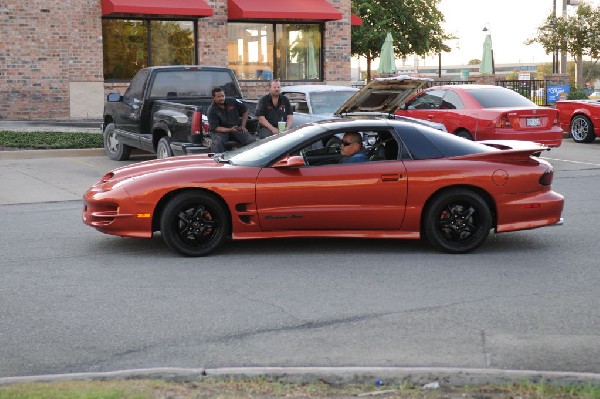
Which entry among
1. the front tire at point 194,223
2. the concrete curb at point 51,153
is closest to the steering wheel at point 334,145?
the front tire at point 194,223

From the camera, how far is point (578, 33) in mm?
41719

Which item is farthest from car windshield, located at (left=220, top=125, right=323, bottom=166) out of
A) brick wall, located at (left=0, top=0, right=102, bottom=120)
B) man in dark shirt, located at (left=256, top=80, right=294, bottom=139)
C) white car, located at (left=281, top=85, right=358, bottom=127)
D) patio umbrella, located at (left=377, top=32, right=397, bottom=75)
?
patio umbrella, located at (left=377, top=32, right=397, bottom=75)

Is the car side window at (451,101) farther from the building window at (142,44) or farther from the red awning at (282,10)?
the building window at (142,44)

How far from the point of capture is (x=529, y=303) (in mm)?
7465

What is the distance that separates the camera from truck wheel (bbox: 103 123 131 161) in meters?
18.8

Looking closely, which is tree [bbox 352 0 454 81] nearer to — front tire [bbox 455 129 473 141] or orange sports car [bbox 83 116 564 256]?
front tire [bbox 455 129 473 141]

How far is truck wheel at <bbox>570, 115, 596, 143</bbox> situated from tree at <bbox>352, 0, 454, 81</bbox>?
135 feet

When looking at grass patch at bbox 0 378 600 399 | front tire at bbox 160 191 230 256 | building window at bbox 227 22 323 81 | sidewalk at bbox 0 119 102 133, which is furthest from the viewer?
building window at bbox 227 22 323 81

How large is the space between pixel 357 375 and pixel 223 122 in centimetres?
952

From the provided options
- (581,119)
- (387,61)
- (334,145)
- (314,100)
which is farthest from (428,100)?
(387,61)

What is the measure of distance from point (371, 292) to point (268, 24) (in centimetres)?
2477

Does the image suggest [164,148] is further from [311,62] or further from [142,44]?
[311,62]

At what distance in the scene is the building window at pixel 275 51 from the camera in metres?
31.3

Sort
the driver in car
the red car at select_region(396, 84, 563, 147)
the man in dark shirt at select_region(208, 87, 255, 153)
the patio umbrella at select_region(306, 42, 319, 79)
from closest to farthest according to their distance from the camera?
the driver in car < the man in dark shirt at select_region(208, 87, 255, 153) < the red car at select_region(396, 84, 563, 147) < the patio umbrella at select_region(306, 42, 319, 79)
